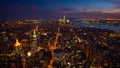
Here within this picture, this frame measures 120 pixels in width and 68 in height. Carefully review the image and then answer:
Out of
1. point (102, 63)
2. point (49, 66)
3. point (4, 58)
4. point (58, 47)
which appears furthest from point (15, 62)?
point (58, 47)

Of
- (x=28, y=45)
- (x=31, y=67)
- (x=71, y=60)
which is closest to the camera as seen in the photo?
(x=31, y=67)

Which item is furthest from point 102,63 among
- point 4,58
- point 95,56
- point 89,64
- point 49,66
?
point 4,58

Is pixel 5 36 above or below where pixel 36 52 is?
above

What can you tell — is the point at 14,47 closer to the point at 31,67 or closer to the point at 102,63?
the point at 31,67

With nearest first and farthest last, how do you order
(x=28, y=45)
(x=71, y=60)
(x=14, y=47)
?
(x=71, y=60), (x=14, y=47), (x=28, y=45)

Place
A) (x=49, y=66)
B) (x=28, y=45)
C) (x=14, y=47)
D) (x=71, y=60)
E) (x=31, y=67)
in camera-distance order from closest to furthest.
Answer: (x=31, y=67) → (x=49, y=66) → (x=71, y=60) → (x=14, y=47) → (x=28, y=45)

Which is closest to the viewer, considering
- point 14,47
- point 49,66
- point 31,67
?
point 31,67

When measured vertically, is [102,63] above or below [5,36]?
below

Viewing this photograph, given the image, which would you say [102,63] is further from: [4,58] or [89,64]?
[4,58]

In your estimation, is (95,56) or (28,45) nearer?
(95,56)
